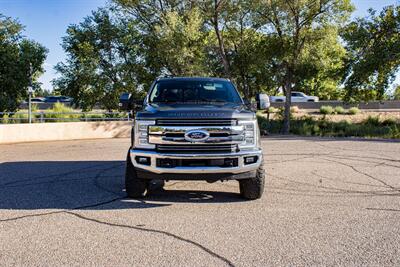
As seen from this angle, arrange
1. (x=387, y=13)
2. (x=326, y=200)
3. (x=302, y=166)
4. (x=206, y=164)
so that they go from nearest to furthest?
(x=206, y=164), (x=326, y=200), (x=302, y=166), (x=387, y=13)

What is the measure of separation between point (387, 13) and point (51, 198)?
23.7 m

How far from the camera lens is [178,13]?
2684 cm

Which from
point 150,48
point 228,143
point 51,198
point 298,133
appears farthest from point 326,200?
point 150,48

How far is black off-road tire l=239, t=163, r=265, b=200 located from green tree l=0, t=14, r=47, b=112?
58.0ft

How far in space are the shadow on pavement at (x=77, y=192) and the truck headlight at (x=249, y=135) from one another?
37.4 inches

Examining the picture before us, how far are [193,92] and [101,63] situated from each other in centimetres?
1854

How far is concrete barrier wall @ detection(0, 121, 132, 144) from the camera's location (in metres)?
16.9

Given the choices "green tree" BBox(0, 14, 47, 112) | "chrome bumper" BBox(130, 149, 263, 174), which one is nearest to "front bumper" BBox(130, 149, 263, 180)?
"chrome bumper" BBox(130, 149, 263, 174)

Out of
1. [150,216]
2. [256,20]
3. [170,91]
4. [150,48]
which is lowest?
[150,216]

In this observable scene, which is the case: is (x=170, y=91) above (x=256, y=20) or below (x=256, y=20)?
below

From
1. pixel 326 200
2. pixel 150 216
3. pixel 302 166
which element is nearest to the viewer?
pixel 150 216

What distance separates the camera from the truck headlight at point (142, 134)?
20.0 ft

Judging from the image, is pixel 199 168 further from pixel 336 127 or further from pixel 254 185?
pixel 336 127

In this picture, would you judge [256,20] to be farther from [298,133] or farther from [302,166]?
[302,166]
